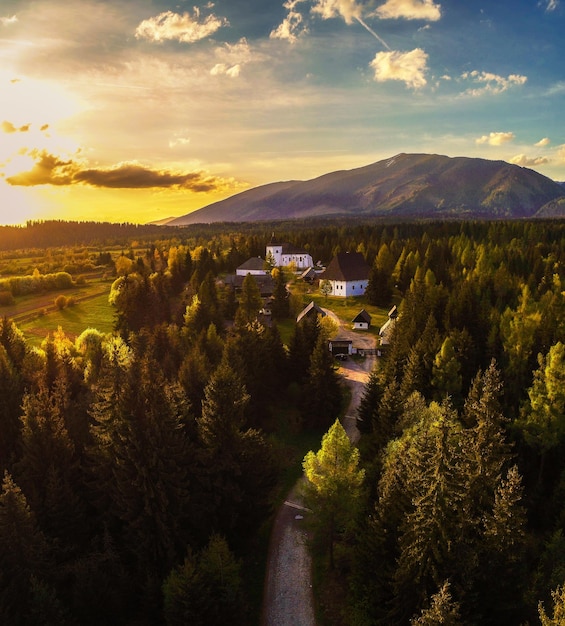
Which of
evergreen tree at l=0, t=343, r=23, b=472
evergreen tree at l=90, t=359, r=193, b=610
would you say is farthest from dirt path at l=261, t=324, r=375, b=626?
evergreen tree at l=0, t=343, r=23, b=472

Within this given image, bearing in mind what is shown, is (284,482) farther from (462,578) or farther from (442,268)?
(442,268)

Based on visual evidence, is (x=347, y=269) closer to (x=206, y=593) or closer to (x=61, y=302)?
(x=61, y=302)

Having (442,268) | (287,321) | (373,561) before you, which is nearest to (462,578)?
(373,561)

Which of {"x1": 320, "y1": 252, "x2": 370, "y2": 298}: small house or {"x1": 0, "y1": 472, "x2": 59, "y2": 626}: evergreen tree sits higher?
{"x1": 320, "y1": 252, "x2": 370, "y2": 298}: small house

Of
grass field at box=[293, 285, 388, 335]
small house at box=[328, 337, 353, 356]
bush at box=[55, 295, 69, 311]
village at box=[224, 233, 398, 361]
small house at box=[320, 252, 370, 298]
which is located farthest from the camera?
bush at box=[55, 295, 69, 311]

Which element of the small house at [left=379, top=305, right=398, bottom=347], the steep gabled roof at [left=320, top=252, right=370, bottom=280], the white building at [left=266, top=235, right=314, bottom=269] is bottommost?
the small house at [left=379, top=305, right=398, bottom=347]

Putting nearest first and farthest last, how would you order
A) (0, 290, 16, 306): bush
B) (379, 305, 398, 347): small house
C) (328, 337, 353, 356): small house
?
(379, 305, 398, 347): small house
(328, 337, 353, 356): small house
(0, 290, 16, 306): bush

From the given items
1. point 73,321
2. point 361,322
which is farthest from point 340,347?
point 73,321

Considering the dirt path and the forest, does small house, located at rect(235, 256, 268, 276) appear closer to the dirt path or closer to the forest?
the forest
